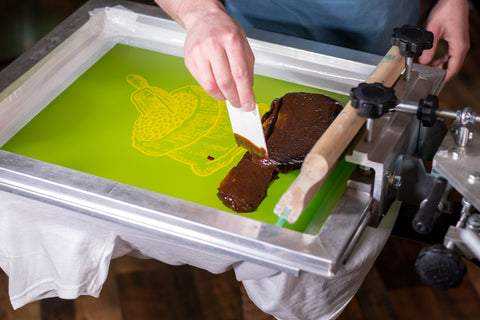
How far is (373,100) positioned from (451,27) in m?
0.80

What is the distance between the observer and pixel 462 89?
2.99 metres

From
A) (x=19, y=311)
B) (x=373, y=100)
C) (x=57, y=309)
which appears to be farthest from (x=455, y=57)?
(x=19, y=311)

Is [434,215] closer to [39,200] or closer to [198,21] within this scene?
[198,21]

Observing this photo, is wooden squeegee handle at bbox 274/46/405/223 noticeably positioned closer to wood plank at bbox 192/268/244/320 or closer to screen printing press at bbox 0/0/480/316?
screen printing press at bbox 0/0/480/316

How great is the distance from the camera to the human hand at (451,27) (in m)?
1.68

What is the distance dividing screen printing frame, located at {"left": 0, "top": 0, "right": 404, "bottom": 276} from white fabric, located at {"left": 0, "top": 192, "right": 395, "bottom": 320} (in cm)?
7

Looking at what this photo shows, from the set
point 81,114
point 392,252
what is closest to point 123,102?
point 81,114

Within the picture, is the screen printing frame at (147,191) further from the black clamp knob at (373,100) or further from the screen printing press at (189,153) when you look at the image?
the black clamp knob at (373,100)

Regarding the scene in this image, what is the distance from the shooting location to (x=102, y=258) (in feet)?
4.21

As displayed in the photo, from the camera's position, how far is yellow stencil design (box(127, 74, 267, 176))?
4.39 feet

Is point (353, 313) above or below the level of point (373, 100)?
below

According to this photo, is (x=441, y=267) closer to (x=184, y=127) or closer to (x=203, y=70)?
(x=203, y=70)

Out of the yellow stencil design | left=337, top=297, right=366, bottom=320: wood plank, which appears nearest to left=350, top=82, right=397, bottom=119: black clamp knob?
the yellow stencil design

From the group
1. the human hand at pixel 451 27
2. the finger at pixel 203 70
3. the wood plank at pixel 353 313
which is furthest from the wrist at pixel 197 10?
the wood plank at pixel 353 313
